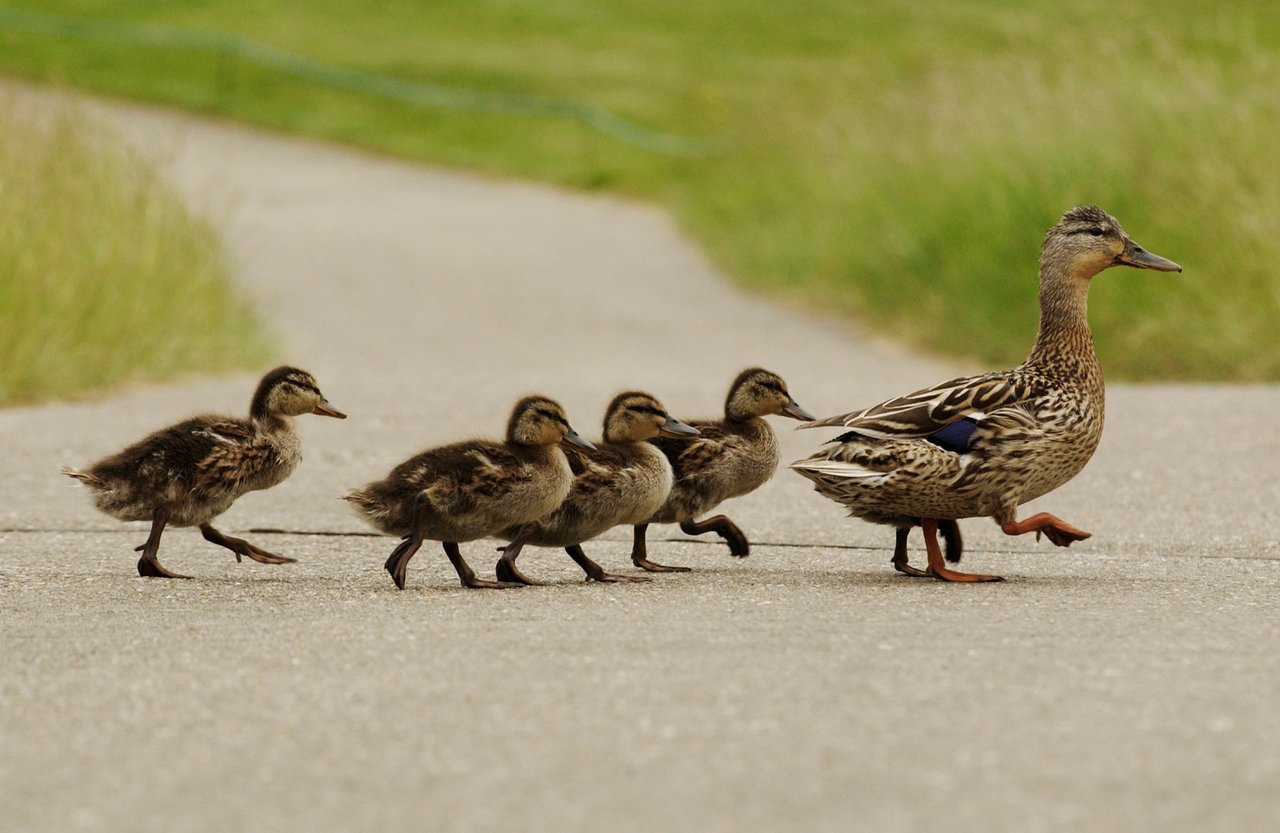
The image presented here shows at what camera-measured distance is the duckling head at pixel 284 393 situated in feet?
22.9

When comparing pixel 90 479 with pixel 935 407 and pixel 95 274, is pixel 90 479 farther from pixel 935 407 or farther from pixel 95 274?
pixel 95 274

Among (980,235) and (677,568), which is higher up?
(980,235)

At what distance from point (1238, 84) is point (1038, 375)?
997 centimetres

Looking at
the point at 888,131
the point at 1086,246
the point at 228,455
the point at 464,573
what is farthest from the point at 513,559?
the point at 888,131

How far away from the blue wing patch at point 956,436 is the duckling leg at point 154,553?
2460 mm

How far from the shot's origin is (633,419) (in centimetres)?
675

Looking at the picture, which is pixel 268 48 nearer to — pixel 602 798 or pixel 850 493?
pixel 850 493

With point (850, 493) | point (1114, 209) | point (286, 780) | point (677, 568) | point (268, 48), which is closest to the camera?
point (286, 780)

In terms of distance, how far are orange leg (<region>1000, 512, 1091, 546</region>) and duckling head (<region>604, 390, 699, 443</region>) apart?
110cm

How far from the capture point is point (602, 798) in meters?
3.94

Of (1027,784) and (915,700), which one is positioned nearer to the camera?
(1027,784)

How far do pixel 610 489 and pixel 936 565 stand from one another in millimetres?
1056

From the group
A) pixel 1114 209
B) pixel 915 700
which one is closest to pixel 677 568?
pixel 915 700

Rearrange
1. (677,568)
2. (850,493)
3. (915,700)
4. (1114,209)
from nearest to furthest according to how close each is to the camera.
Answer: (915,700) < (850,493) < (677,568) < (1114,209)
